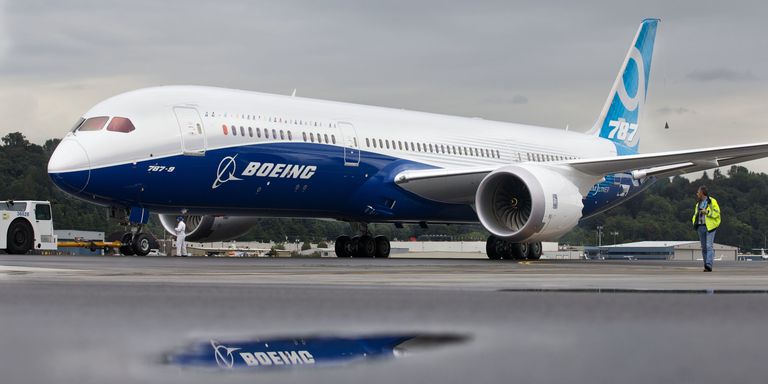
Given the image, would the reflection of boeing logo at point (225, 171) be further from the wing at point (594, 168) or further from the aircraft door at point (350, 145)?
the wing at point (594, 168)

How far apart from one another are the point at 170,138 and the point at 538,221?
24.5ft

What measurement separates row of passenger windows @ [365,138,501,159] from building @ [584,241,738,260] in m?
39.6

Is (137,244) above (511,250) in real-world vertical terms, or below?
above

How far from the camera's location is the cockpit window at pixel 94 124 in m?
21.6

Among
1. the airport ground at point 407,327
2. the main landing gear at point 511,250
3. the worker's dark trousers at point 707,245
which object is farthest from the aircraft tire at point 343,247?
the airport ground at point 407,327

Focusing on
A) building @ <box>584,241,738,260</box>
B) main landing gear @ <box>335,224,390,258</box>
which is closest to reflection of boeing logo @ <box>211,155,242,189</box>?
main landing gear @ <box>335,224,390,258</box>

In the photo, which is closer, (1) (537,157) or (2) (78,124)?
(2) (78,124)

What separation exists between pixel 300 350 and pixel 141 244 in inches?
712

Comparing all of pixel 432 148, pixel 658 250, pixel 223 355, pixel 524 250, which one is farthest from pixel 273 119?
pixel 658 250

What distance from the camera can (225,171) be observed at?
73.8 feet

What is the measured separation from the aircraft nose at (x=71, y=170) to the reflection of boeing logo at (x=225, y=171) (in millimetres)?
2657

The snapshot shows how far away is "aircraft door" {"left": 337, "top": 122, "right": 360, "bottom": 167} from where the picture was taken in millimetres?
25234

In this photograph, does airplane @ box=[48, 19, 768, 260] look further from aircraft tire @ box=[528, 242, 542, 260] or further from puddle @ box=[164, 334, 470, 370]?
puddle @ box=[164, 334, 470, 370]

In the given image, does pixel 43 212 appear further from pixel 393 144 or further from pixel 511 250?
pixel 511 250
